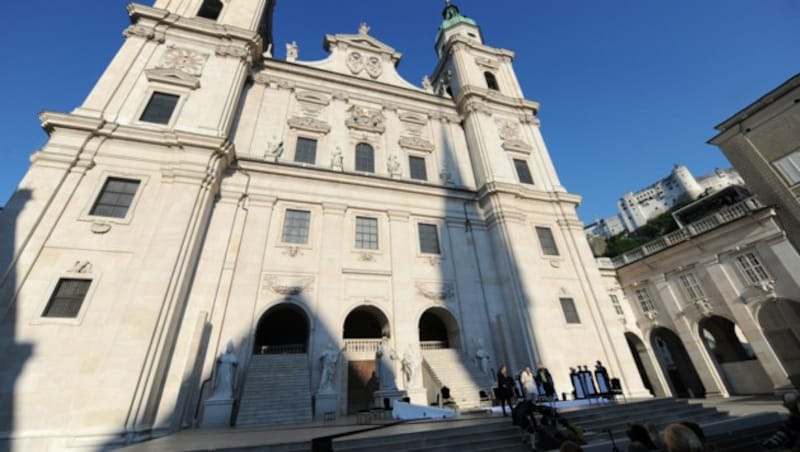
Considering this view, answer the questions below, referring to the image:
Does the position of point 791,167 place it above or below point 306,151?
below

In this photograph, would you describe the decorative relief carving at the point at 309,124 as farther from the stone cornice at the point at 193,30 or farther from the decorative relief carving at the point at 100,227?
the decorative relief carving at the point at 100,227

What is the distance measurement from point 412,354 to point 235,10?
71.9ft

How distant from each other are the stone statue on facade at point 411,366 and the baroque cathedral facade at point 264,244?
200 millimetres

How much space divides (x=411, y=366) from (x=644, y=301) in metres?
20.5

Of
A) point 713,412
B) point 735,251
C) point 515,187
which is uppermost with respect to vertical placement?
point 515,187

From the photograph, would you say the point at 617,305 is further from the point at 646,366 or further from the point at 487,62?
the point at 487,62

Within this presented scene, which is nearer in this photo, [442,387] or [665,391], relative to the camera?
[442,387]

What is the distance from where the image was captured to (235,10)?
1956cm

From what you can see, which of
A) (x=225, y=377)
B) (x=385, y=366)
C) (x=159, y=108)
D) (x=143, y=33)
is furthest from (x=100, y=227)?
(x=143, y=33)

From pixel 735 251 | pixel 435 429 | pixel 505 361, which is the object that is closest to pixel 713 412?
pixel 505 361

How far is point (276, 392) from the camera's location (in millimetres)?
10828

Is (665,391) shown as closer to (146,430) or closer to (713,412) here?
(713,412)

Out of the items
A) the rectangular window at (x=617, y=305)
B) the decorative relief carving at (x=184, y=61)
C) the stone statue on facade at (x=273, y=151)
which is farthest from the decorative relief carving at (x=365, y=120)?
the rectangular window at (x=617, y=305)

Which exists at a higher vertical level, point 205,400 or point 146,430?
point 205,400
